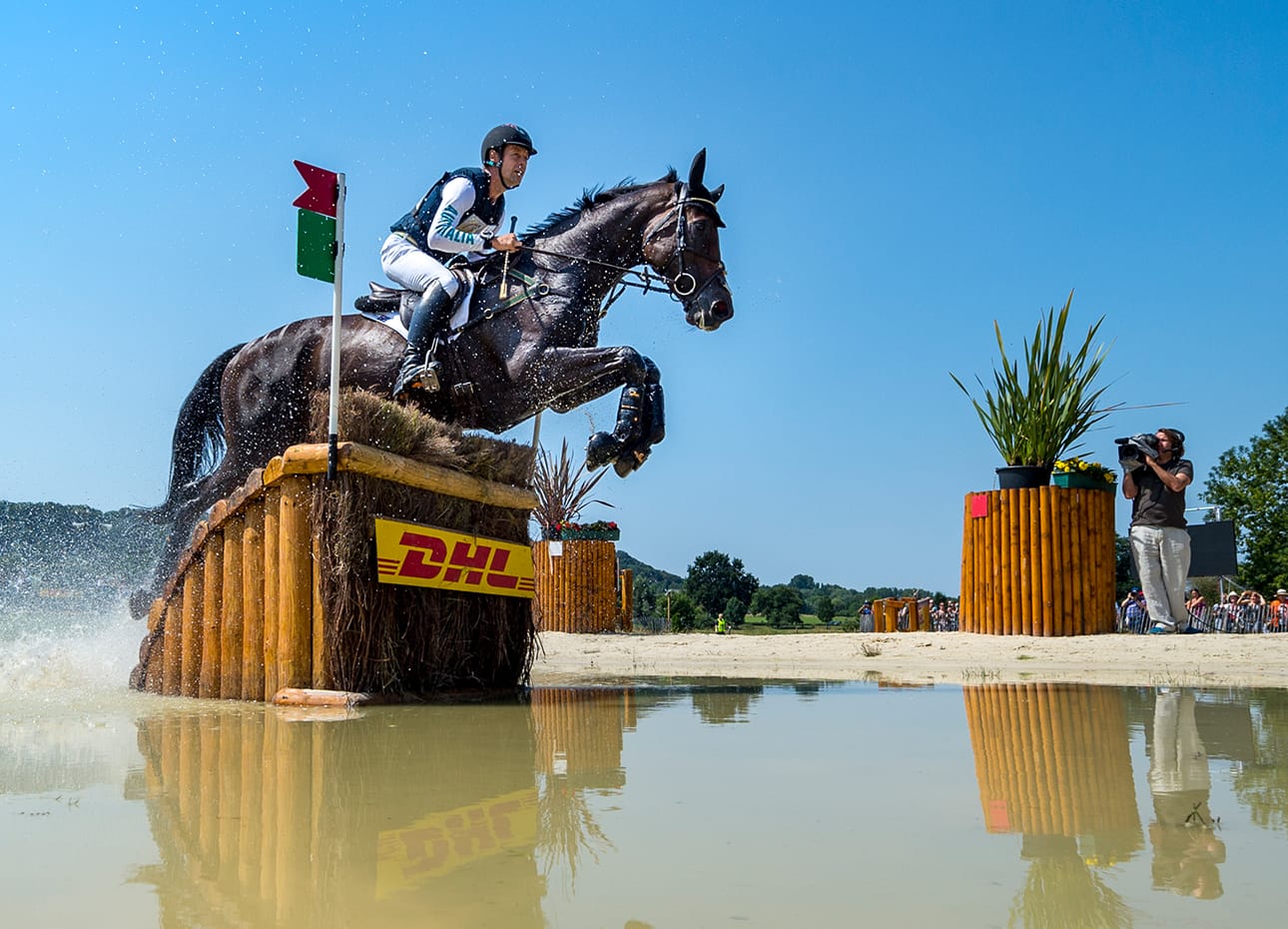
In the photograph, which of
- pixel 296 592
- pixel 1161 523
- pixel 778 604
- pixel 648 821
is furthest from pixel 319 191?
pixel 778 604

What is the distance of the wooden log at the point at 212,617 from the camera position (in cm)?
554

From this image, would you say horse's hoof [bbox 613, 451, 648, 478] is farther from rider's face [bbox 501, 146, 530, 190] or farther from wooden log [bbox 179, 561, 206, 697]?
wooden log [bbox 179, 561, 206, 697]

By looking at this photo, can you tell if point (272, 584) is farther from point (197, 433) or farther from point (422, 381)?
point (197, 433)

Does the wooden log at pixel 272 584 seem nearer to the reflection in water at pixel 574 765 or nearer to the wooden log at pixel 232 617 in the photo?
the wooden log at pixel 232 617

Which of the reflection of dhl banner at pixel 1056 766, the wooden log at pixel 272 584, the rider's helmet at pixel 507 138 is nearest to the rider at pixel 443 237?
the rider's helmet at pixel 507 138

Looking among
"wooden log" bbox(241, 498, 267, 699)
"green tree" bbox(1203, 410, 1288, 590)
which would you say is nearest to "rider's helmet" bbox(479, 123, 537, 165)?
"wooden log" bbox(241, 498, 267, 699)

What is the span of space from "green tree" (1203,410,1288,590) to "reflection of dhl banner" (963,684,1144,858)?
117 feet

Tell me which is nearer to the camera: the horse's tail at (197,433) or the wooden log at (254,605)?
the wooden log at (254,605)

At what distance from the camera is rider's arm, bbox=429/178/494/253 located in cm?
603

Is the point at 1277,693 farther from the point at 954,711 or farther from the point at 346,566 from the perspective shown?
the point at 346,566

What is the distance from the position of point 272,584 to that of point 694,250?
9.44 ft

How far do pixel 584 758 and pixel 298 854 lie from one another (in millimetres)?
1388

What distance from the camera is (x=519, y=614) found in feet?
21.1

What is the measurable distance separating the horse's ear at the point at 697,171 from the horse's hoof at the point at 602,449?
5.46 ft
